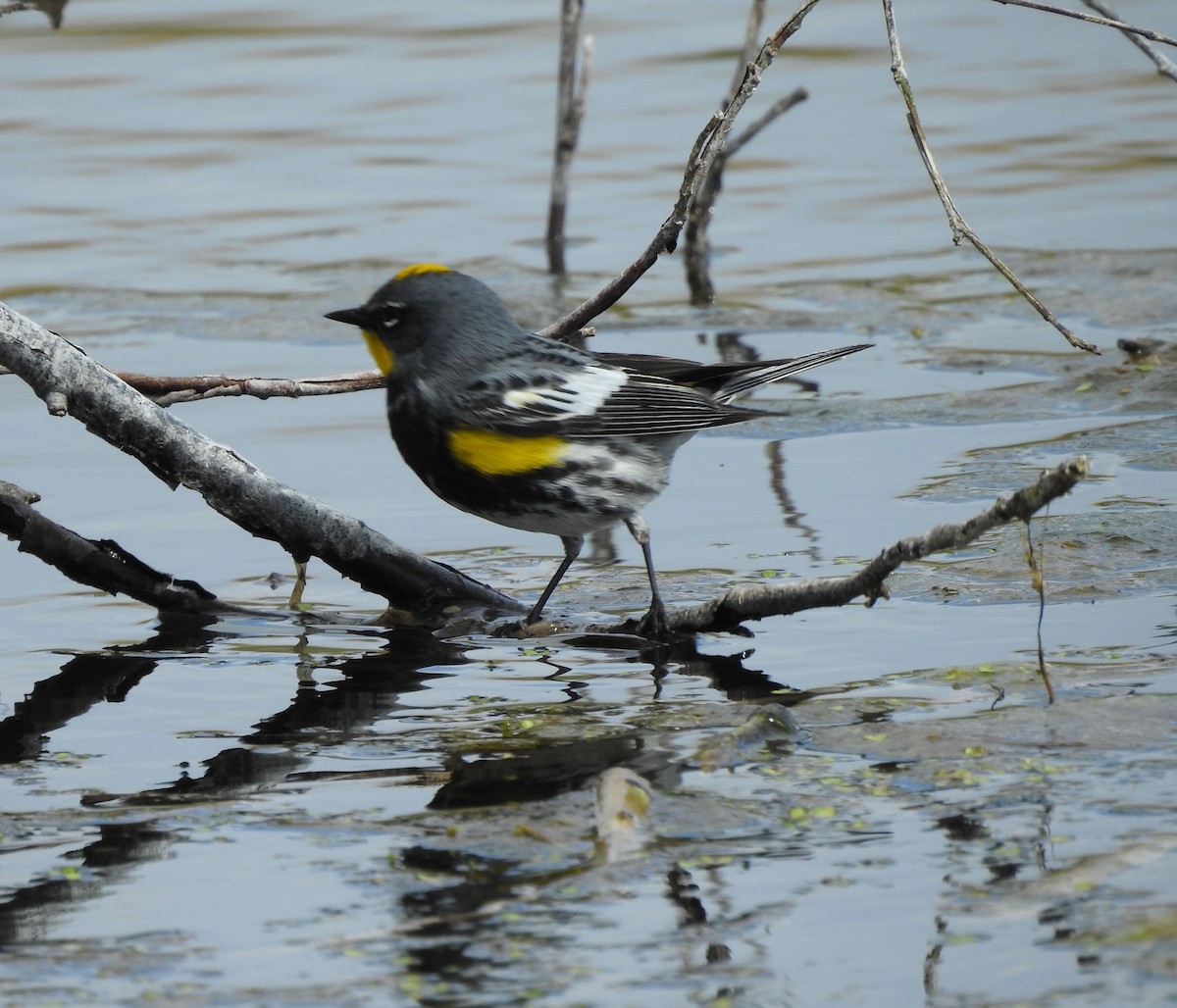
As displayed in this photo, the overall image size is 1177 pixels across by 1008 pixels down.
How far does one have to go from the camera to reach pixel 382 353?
6648 mm

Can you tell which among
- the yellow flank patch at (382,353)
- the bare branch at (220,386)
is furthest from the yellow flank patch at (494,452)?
the bare branch at (220,386)

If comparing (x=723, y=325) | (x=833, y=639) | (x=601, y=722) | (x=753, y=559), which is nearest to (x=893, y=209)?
(x=723, y=325)

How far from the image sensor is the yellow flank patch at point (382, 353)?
21.7ft

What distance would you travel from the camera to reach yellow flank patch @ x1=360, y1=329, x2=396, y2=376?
662cm

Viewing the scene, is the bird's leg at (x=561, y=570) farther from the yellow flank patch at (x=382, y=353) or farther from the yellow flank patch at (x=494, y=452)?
the yellow flank patch at (x=382, y=353)

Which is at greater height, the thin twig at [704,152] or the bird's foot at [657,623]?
the thin twig at [704,152]

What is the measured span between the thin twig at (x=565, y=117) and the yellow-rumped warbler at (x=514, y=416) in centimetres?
556

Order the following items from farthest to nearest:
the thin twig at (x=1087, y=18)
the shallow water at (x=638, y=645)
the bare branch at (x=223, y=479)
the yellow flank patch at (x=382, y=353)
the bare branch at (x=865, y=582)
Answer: the yellow flank patch at (x=382, y=353) < the bare branch at (x=223, y=479) < the thin twig at (x=1087, y=18) < the bare branch at (x=865, y=582) < the shallow water at (x=638, y=645)

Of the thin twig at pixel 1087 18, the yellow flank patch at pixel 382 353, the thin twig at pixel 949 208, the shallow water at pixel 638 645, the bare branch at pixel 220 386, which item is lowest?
the shallow water at pixel 638 645

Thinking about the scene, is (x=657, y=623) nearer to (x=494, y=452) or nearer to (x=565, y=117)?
(x=494, y=452)

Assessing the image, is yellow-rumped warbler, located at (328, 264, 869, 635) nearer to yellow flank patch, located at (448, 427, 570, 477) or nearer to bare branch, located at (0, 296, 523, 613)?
yellow flank patch, located at (448, 427, 570, 477)

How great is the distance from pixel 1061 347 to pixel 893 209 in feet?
12.4

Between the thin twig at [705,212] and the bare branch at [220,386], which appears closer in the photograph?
the bare branch at [220,386]

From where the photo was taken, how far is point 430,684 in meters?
5.91
